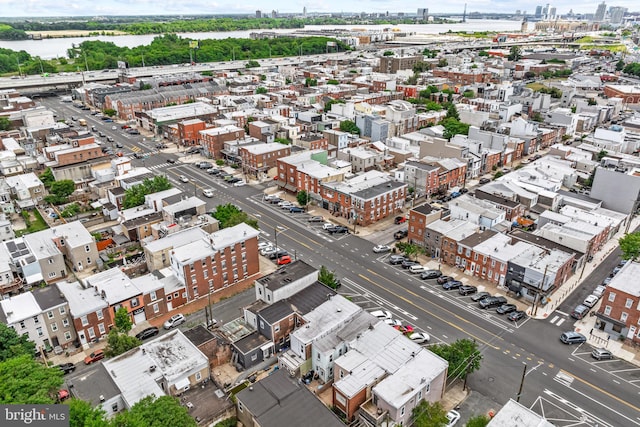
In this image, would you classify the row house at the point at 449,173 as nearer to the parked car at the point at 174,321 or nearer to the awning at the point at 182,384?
the parked car at the point at 174,321

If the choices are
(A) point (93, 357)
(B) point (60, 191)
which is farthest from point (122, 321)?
(B) point (60, 191)

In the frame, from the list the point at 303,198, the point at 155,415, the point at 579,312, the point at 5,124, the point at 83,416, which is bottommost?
the point at 579,312

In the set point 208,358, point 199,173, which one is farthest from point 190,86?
point 208,358

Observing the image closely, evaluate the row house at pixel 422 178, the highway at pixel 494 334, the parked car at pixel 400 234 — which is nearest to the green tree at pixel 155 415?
the highway at pixel 494 334

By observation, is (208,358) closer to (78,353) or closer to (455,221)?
(78,353)

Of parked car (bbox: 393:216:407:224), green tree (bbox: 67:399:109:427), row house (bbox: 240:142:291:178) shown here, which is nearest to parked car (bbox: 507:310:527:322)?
parked car (bbox: 393:216:407:224)

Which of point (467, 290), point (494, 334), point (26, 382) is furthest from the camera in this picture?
point (467, 290)

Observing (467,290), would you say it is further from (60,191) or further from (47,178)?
(47,178)
